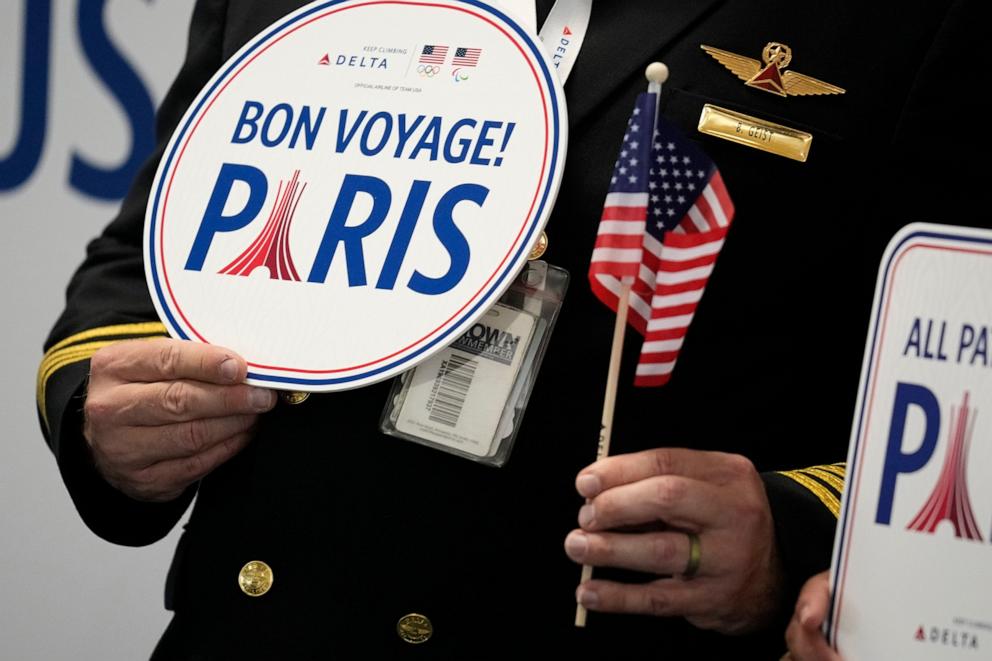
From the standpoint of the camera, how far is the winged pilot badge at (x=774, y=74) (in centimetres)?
107

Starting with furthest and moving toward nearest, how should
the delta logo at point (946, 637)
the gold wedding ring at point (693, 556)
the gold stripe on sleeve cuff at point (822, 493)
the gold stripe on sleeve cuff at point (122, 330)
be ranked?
the gold stripe on sleeve cuff at point (122, 330), the gold stripe on sleeve cuff at point (822, 493), the gold wedding ring at point (693, 556), the delta logo at point (946, 637)

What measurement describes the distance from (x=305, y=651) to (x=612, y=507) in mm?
393

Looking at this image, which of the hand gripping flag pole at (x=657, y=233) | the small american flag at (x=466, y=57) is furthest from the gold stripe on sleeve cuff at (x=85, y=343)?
the hand gripping flag pole at (x=657, y=233)

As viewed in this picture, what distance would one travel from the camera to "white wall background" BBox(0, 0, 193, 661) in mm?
2043

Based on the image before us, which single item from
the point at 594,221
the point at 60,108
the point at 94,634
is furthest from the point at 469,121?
the point at 94,634

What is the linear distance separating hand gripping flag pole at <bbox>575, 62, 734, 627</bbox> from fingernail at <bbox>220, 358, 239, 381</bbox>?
344 mm

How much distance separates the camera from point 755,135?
107 cm

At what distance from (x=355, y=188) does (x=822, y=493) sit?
1.71 ft

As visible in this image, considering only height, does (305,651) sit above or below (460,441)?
below

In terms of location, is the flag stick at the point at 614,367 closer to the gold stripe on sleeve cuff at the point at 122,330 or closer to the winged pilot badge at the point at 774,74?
the winged pilot badge at the point at 774,74

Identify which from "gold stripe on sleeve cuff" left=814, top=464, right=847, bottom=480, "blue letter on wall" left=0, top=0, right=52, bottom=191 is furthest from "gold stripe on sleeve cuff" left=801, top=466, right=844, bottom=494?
"blue letter on wall" left=0, top=0, right=52, bottom=191

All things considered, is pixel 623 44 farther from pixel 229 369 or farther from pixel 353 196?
pixel 229 369

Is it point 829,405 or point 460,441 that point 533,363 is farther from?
point 829,405

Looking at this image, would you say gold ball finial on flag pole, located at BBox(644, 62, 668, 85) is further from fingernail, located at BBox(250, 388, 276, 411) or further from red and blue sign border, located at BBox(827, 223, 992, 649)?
fingernail, located at BBox(250, 388, 276, 411)
